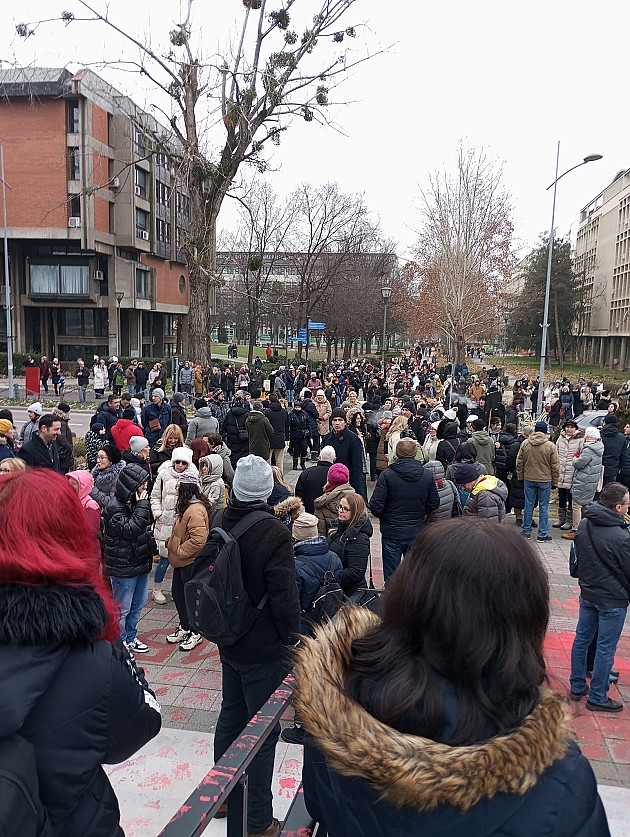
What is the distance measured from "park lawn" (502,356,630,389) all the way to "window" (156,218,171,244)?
3264cm

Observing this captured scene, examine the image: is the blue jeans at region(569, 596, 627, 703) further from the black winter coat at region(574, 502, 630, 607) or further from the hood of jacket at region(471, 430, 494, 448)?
the hood of jacket at region(471, 430, 494, 448)

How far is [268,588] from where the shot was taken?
11.2ft

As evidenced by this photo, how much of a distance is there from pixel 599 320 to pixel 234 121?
198ft

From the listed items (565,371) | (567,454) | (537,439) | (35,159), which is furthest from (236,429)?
(565,371)

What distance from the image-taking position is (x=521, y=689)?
146 cm

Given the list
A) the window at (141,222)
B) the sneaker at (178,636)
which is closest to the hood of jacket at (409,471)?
the sneaker at (178,636)

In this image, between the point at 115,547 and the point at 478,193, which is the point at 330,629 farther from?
the point at 478,193

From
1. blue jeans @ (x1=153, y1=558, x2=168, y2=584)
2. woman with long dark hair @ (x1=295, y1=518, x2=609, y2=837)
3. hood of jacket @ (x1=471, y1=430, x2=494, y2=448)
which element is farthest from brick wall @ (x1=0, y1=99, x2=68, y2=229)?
woman with long dark hair @ (x1=295, y1=518, x2=609, y2=837)

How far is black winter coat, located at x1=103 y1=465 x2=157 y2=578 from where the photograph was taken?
208 inches

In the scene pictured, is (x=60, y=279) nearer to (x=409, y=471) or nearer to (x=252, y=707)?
(x=409, y=471)

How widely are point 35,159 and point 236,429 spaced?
3328 centimetres

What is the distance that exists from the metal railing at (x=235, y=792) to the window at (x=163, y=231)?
163ft

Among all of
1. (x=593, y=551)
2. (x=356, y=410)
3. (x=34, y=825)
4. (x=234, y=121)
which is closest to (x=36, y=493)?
(x=34, y=825)

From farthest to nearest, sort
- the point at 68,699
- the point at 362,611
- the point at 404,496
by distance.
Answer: the point at 404,496
the point at 362,611
the point at 68,699
